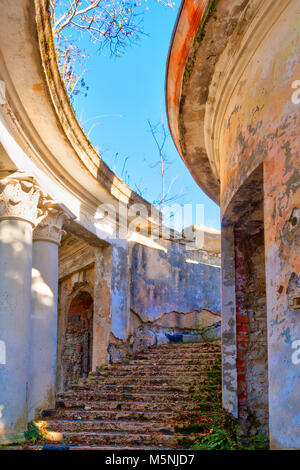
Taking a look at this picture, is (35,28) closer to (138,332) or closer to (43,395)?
(43,395)

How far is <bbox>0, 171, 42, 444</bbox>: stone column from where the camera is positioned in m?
5.93

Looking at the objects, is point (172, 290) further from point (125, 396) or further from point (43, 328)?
point (43, 328)

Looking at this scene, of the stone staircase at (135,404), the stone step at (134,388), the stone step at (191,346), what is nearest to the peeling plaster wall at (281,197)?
the stone staircase at (135,404)

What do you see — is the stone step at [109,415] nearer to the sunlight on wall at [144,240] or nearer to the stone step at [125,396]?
the stone step at [125,396]

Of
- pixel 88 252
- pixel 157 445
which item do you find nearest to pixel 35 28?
pixel 157 445

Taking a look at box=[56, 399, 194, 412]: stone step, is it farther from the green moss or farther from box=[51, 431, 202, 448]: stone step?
box=[51, 431, 202, 448]: stone step

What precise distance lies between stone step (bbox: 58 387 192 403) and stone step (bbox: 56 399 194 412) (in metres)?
0.07

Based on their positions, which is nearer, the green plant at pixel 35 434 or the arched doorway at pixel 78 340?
the green plant at pixel 35 434

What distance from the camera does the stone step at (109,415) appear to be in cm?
617

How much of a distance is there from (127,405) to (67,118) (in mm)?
4315

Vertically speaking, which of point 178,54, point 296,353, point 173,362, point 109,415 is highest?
point 178,54

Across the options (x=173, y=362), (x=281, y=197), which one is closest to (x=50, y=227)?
(x=173, y=362)

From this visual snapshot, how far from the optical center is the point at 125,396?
7.25 metres

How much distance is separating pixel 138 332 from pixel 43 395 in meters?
3.79
